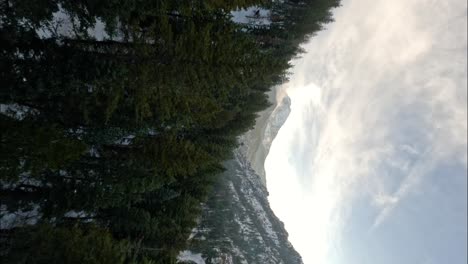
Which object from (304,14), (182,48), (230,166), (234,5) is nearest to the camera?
(182,48)

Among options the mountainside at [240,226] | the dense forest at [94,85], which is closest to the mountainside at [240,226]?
the mountainside at [240,226]

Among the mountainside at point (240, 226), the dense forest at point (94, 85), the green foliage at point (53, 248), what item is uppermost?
the dense forest at point (94, 85)

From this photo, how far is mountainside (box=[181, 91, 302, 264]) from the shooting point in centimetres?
6450

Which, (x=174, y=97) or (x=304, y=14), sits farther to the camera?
(x=304, y=14)

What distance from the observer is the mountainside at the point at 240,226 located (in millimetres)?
64500

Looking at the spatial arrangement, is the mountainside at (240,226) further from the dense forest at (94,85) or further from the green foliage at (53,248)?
the green foliage at (53,248)

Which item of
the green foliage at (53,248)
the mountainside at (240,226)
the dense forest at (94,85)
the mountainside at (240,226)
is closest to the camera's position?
the dense forest at (94,85)

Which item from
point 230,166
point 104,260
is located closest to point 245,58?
point 104,260

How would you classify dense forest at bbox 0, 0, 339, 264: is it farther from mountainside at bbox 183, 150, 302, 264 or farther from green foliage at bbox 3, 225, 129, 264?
mountainside at bbox 183, 150, 302, 264

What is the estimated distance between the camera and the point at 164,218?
90.0ft

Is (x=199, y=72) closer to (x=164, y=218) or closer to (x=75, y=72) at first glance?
(x=75, y=72)

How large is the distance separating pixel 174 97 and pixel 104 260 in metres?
7.43

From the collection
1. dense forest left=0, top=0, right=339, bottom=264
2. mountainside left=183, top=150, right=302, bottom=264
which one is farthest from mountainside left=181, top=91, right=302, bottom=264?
dense forest left=0, top=0, right=339, bottom=264

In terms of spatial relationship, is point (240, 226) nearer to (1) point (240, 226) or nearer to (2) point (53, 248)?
(1) point (240, 226)
